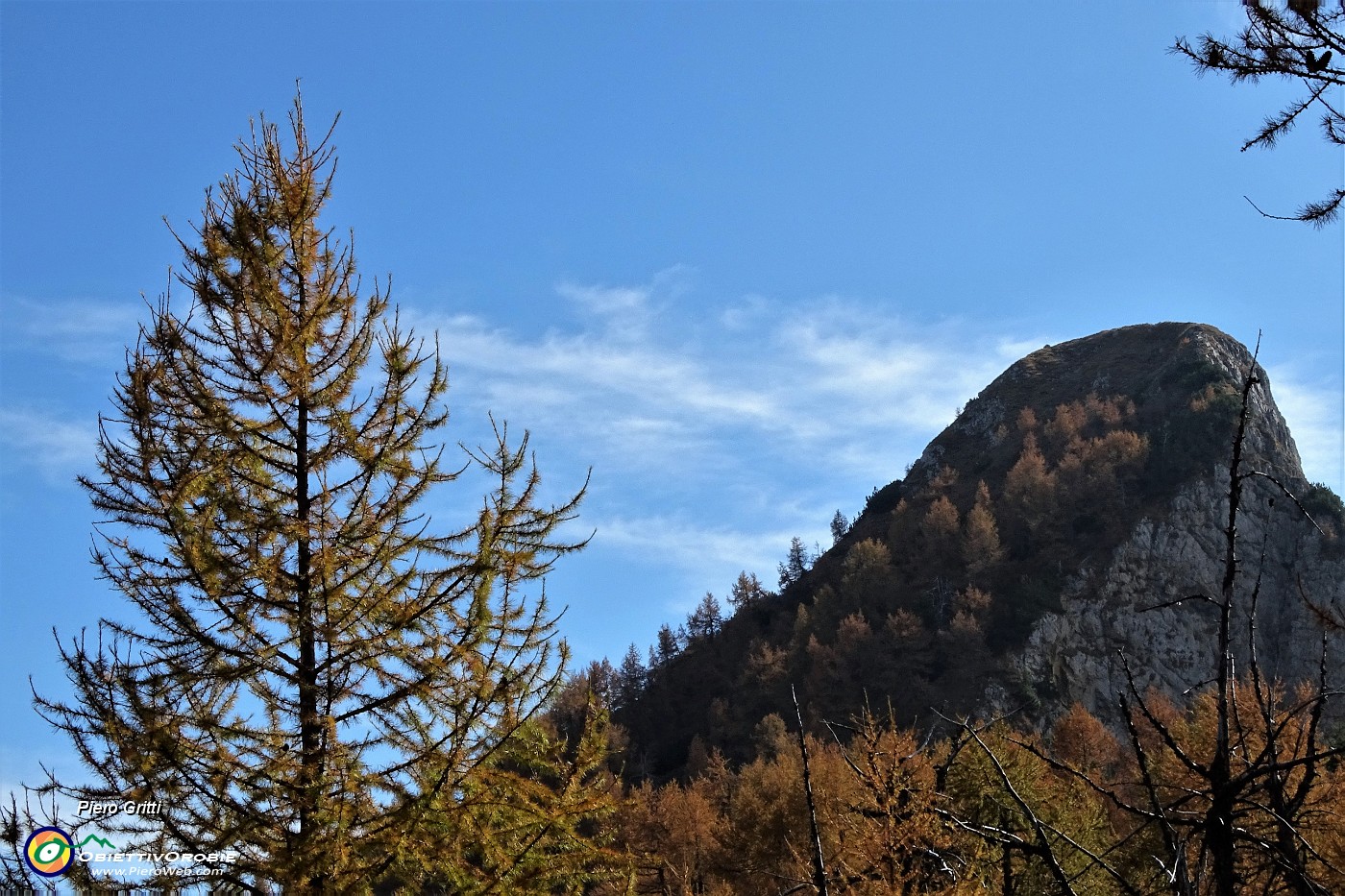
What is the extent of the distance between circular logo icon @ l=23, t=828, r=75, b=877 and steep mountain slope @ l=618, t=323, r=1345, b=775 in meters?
64.0

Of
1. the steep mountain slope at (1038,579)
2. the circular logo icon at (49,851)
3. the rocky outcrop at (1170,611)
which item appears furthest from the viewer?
the steep mountain slope at (1038,579)

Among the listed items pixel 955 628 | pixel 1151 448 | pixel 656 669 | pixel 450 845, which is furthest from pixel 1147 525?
pixel 450 845

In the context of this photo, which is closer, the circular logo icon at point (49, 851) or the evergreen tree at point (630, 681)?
the circular logo icon at point (49, 851)

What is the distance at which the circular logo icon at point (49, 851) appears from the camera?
558cm

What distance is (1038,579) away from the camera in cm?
8138

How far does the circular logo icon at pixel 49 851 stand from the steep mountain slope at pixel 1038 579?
64.0 metres

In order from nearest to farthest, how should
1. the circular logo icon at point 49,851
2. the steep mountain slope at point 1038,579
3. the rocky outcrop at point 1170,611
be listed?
1. the circular logo icon at point 49,851
2. the rocky outcrop at point 1170,611
3. the steep mountain slope at point 1038,579

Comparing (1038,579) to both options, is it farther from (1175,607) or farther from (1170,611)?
(1175,607)

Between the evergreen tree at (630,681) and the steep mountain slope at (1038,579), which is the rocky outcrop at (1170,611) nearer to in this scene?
the steep mountain slope at (1038,579)

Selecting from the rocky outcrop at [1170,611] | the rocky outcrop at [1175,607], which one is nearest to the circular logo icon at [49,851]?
the rocky outcrop at [1170,611]

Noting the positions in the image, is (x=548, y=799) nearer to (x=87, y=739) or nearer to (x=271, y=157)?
(x=87, y=739)

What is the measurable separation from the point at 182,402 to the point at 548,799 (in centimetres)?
347

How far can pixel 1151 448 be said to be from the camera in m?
89.6

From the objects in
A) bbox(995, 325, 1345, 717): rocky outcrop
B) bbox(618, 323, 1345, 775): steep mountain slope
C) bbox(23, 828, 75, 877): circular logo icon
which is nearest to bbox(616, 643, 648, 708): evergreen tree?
bbox(618, 323, 1345, 775): steep mountain slope
